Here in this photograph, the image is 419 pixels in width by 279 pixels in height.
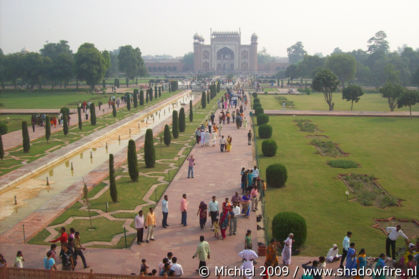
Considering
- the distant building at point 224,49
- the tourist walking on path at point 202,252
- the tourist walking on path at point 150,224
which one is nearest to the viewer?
the tourist walking on path at point 202,252

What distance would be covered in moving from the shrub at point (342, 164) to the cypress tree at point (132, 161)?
21.3 ft

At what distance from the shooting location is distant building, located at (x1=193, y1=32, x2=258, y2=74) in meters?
91.1

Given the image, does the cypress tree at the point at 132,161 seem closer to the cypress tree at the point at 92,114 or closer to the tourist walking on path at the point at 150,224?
the tourist walking on path at the point at 150,224

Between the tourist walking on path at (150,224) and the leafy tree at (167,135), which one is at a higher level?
the leafy tree at (167,135)

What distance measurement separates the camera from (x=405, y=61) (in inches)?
2169

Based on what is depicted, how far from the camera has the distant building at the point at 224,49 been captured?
91062 mm

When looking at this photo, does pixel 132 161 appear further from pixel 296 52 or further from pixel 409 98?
pixel 296 52

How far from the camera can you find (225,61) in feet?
307

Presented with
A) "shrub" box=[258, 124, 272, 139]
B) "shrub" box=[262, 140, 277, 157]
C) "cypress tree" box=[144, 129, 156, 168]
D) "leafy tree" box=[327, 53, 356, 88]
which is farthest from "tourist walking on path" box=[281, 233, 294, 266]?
"leafy tree" box=[327, 53, 356, 88]

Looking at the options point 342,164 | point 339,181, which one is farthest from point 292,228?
point 342,164

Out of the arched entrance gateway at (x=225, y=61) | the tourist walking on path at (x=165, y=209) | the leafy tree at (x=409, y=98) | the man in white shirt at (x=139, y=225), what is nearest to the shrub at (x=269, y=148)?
the tourist walking on path at (x=165, y=209)

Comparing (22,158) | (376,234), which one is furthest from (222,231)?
(22,158)

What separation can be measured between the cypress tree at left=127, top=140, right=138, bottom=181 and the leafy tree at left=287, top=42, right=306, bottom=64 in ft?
356

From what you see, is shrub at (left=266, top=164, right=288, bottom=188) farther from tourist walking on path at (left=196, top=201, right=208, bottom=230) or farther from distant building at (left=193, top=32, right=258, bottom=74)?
distant building at (left=193, top=32, right=258, bottom=74)
